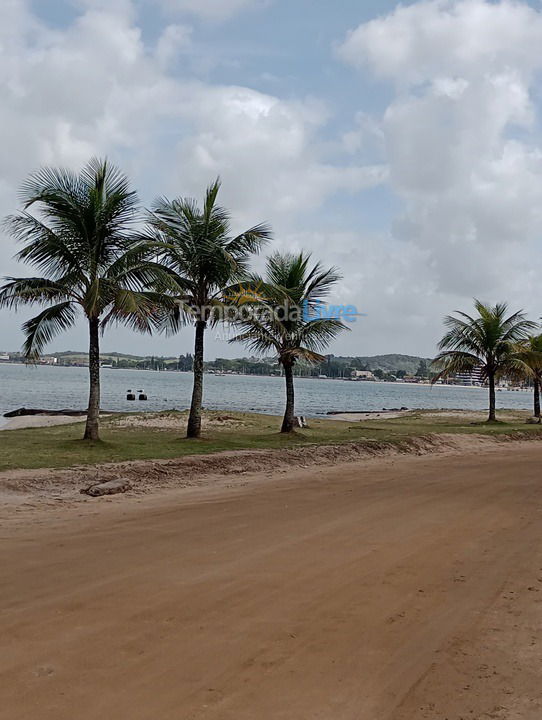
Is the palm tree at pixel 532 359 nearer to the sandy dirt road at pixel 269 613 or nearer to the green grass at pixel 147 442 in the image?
the green grass at pixel 147 442

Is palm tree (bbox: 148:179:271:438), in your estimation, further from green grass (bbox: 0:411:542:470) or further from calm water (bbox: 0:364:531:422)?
calm water (bbox: 0:364:531:422)

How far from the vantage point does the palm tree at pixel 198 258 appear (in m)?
18.2

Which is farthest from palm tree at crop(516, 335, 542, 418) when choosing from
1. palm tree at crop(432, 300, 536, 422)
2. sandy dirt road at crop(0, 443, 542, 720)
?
sandy dirt road at crop(0, 443, 542, 720)

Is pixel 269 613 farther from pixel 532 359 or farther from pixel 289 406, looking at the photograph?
pixel 532 359

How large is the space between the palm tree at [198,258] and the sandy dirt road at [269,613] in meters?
9.50

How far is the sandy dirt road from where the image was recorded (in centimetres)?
398

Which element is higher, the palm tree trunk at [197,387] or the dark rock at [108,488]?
the palm tree trunk at [197,387]

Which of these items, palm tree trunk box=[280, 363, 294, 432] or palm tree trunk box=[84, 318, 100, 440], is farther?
palm tree trunk box=[280, 363, 294, 432]

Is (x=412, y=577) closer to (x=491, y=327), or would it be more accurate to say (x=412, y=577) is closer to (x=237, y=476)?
(x=237, y=476)

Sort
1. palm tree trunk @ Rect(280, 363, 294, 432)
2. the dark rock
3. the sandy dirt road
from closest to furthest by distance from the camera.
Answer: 1. the sandy dirt road
2. the dark rock
3. palm tree trunk @ Rect(280, 363, 294, 432)

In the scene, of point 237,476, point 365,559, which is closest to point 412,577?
point 365,559

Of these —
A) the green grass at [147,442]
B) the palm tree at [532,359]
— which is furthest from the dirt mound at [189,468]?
the palm tree at [532,359]

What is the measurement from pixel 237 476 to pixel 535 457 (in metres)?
9.97

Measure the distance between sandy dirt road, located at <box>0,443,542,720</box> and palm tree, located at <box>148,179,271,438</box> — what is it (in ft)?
31.2
